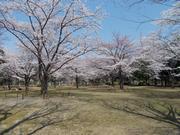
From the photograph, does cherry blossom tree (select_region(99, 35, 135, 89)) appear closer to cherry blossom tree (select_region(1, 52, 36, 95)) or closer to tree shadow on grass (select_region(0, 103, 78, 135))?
cherry blossom tree (select_region(1, 52, 36, 95))

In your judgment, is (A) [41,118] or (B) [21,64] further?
(B) [21,64]

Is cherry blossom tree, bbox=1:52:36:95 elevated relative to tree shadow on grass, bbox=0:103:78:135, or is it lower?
elevated

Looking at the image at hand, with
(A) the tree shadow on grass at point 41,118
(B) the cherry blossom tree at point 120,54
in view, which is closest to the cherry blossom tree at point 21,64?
(B) the cherry blossom tree at point 120,54

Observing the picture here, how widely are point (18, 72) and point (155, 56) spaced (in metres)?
19.2

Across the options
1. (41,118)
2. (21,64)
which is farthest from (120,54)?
(41,118)

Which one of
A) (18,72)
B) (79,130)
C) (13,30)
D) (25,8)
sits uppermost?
(25,8)

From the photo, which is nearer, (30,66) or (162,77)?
(30,66)

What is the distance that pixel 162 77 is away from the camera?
5659 cm

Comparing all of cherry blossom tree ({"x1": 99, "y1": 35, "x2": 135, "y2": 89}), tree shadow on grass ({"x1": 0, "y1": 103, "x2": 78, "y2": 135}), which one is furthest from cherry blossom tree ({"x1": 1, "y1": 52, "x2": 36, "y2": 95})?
tree shadow on grass ({"x1": 0, "y1": 103, "x2": 78, "y2": 135})

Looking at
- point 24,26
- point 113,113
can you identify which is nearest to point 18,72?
point 24,26

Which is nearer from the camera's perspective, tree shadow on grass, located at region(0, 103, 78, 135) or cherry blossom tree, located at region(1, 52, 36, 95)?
tree shadow on grass, located at region(0, 103, 78, 135)

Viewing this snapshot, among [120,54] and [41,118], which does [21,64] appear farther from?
[41,118]

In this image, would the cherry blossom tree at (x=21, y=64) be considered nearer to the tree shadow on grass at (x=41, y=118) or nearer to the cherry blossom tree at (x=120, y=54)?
the cherry blossom tree at (x=120, y=54)

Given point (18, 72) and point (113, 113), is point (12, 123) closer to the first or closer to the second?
point (113, 113)
